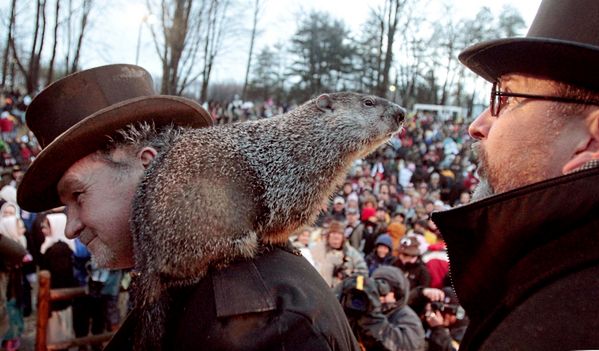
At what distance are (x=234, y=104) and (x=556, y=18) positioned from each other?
95.3 feet

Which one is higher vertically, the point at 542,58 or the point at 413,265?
the point at 542,58

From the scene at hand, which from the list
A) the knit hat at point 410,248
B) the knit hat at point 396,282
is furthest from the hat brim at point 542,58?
the knit hat at point 410,248

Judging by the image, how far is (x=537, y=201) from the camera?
1281mm

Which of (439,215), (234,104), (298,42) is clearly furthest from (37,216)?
(298,42)

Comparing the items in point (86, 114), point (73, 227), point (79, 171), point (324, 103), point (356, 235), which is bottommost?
point (356, 235)

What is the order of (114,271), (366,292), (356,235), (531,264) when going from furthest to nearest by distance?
(356,235), (114,271), (366,292), (531,264)

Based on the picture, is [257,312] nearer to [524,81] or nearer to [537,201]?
[537,201]

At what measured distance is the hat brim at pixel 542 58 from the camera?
1.35 metres

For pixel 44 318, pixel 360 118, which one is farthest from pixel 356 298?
pixel 44 318

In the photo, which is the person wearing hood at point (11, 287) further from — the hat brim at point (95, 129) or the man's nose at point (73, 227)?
the man's nose at point (73, 227)

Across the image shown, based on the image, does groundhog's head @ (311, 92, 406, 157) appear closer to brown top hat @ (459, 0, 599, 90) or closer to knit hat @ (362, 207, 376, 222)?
brown top hat @ (459, 0, 599, 90)

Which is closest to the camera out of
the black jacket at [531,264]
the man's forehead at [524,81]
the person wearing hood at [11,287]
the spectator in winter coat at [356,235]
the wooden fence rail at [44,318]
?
the black jacket at [531,264]

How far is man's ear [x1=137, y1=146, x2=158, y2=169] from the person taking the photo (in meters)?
2.03

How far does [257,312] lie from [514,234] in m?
0.78
